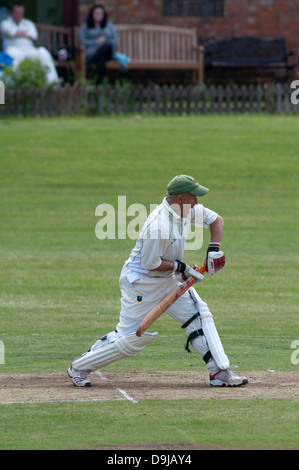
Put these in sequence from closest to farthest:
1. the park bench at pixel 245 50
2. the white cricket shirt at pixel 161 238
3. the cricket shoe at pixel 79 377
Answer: the white cricket shirt at pixel 161 238
the cricket shoe at pixel 79 377
the park bench at pixel 245 50

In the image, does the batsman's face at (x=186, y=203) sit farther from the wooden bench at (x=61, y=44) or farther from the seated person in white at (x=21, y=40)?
the wooden bench at (x=61, y=44)

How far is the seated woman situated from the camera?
978 inches

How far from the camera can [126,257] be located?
586 inches

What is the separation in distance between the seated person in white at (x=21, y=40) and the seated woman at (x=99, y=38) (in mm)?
1178

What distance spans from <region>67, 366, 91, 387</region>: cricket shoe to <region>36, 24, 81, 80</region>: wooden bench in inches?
719

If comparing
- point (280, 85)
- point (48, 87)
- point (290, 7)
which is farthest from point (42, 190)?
point (290, 7)

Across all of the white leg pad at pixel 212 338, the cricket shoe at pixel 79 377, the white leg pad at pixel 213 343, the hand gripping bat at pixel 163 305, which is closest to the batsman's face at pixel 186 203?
the hand gripping bat at pixel 163 305

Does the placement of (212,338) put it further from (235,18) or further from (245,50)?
(235,18)

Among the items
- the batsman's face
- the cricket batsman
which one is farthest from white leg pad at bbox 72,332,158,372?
the batsman's face

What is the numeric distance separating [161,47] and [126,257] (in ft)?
42.9

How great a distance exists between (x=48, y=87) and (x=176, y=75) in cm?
500

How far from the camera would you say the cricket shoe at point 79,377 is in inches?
327

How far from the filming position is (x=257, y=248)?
50.5 ft
